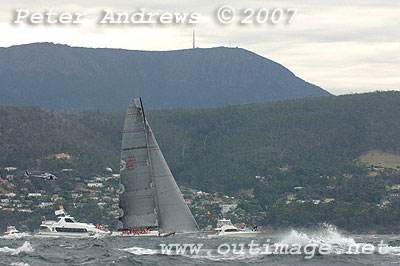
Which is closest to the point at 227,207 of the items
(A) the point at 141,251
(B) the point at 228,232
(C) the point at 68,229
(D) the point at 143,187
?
(B) the point at 228,232

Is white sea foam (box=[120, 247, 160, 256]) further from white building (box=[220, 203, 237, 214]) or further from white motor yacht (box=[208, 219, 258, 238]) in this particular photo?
white building (box=[220, 203, 237, 214])

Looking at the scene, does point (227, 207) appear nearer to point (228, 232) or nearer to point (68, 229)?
point (228, 232)

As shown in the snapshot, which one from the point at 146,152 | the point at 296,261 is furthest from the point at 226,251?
the point at 146,152

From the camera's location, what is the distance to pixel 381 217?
→ 169m

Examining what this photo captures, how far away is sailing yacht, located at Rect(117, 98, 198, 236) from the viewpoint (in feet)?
165

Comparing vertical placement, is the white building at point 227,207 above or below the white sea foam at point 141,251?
above

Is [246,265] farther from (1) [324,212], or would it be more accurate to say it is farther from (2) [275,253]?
(1) [324,212]

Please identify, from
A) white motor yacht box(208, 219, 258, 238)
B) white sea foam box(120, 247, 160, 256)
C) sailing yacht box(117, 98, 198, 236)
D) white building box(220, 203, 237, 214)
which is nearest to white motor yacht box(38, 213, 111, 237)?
white motor yacht box(208, 219, 258, 238)

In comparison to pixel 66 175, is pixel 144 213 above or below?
below

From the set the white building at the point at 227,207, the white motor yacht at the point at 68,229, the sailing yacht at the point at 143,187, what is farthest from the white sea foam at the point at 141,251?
the white building at the point at 227,207

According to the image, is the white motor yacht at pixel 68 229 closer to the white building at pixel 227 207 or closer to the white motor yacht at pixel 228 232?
the white motor yacht at pixel 228 232

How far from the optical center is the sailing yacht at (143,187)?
165 ft

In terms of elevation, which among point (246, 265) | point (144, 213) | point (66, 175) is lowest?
point (246, 265)

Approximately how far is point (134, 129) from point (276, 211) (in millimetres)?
123563
